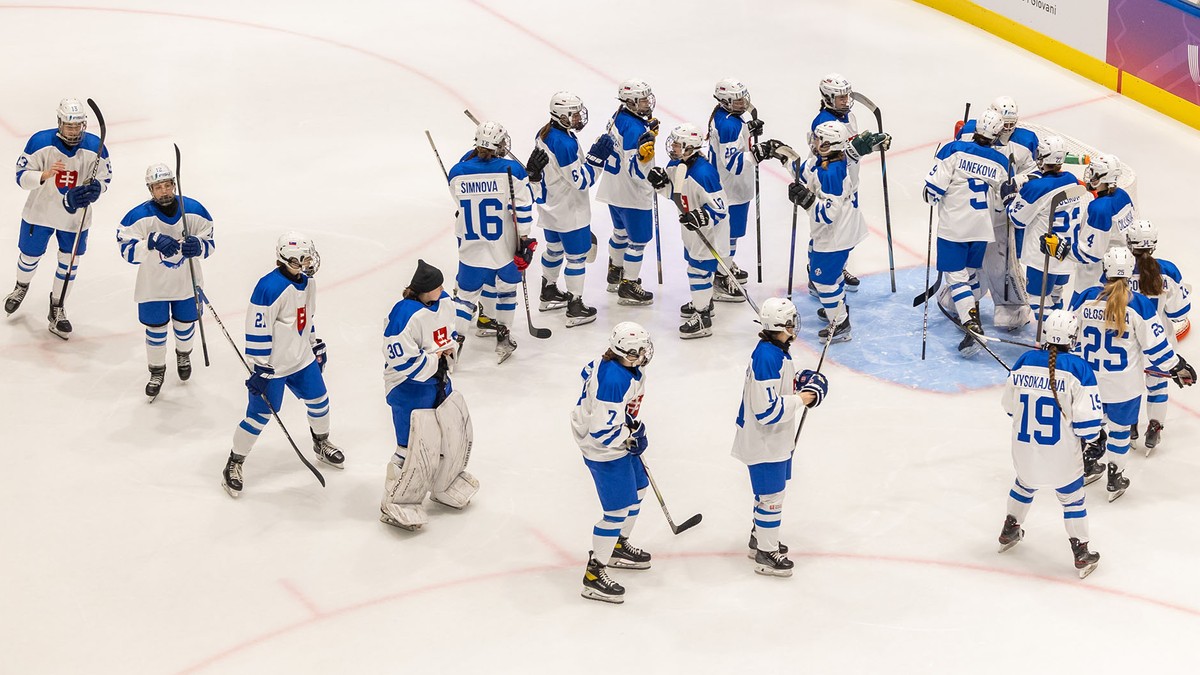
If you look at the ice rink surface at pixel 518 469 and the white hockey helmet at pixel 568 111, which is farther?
the white hockey helmet at pixel 568 111

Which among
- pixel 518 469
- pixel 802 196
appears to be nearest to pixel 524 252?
pixel 518 469

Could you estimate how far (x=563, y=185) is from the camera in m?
10.3

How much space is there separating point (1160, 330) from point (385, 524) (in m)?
4.20

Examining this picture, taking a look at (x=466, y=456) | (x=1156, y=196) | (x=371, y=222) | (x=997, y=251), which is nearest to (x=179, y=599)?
(x=466, y=456)

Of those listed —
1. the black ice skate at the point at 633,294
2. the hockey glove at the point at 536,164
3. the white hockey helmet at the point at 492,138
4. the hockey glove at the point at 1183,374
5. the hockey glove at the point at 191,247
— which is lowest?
the black ice skate at the point at 633,294

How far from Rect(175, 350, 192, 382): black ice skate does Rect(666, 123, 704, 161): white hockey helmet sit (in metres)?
3.27

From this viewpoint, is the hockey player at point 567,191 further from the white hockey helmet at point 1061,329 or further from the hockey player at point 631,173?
the white hockey helmet at point 1061,329

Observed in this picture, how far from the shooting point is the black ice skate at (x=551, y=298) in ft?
35.2

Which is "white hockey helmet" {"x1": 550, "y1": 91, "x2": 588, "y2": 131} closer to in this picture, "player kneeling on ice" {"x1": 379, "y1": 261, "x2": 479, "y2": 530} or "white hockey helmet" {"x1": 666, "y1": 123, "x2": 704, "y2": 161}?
"white hockey helmet" {"x1": 666, "y1": 123, "x2": 704, "y2": 161}

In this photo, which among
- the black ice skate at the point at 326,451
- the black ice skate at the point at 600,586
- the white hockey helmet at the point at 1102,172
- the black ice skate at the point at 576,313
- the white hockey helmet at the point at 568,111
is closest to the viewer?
the black ice skate at the point at 600,586

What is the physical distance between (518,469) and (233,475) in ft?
5.13

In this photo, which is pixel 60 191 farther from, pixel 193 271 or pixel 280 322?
pixel 280 322

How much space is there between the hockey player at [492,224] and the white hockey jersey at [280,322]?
5.05 feet

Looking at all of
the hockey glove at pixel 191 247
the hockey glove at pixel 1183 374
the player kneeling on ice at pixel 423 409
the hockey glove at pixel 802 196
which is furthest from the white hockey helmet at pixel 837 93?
the hockey glove at pixel 191 247
